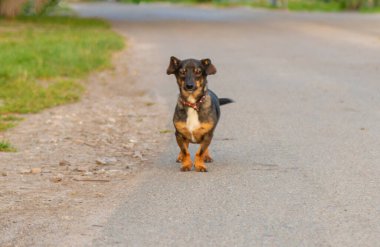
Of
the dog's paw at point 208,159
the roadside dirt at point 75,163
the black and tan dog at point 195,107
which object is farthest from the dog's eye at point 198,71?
the dog's paw at point 208,159

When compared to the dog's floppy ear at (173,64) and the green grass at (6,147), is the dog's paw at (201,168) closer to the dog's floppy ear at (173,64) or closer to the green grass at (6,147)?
the dog's floppy ear at (173,64)

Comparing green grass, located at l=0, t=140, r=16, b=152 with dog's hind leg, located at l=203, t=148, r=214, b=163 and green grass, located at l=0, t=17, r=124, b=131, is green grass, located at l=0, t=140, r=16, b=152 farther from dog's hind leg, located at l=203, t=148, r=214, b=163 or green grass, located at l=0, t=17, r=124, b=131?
dog's hind leg, located at l=203, t=148, r=214, b=163

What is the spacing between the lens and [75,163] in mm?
9992

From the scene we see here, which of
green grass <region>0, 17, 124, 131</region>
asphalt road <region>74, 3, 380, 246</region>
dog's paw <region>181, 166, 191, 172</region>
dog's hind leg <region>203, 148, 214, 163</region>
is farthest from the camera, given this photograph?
green grass <region>0, 17, 124, 131</region>

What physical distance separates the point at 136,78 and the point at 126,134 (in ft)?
22.3

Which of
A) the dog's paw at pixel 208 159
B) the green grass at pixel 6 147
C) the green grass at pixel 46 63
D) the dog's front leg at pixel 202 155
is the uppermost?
the dog's front leg at pixel 202 155

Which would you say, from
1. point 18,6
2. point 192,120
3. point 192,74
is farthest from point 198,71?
point 18,6

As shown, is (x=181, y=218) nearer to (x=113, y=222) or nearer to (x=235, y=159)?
(x=113, y=222)

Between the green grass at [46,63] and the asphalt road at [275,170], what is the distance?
1303 mm

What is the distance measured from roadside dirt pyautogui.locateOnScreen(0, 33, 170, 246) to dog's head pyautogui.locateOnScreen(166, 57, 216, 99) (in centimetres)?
92

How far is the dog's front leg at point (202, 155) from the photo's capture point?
29.7ft

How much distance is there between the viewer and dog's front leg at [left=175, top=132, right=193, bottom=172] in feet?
29.7

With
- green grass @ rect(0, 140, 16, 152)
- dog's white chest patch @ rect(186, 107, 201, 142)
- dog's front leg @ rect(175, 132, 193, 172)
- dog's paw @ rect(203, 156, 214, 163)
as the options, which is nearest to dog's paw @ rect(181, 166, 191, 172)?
dog's front leg @ rect(175, 132, 193, 172)

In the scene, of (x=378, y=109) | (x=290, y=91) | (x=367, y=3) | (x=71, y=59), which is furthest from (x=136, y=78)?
(x=367, y=3)
